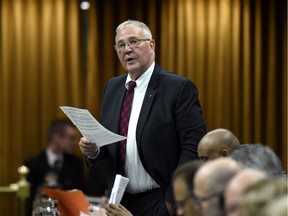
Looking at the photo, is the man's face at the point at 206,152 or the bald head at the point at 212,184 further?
the man's face at the point at 206,152

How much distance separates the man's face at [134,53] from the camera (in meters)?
4.98

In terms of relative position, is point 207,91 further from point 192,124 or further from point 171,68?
point 192,124

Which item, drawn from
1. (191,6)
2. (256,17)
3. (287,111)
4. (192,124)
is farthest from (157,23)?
(192,124)

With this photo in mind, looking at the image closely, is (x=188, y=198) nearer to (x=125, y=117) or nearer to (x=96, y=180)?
(x=125, y=117)

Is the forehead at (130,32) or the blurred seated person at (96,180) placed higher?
the forehead at (130,32)

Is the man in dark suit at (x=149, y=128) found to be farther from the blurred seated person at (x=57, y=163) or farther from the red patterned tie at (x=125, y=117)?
the blurred seated person at (x=57, y=163)

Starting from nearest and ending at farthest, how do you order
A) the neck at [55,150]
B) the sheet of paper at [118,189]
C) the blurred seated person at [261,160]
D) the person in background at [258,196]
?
1. the person in background at [258,196]
2. the blurred seated person at [261,160]
3. the sheet of paper at [118,189]
4. the neck at [55,150]

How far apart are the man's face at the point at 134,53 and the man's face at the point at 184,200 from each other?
2.00 meters

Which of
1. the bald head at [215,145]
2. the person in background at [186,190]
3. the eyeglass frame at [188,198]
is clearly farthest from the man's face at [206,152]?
the eyeglass frame at [188,198]

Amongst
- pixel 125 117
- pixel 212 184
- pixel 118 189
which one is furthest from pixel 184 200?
A: pixel 125 117

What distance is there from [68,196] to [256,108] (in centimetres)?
462

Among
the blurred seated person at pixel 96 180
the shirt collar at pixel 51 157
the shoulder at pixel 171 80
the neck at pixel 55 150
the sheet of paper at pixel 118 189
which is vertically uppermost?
the shoulder at pixel 171 80

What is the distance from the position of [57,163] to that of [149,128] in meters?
3.77

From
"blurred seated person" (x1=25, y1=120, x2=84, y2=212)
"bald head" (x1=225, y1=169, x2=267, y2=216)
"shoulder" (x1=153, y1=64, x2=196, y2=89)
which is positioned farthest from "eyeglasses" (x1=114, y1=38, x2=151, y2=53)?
"blurred seated person" (x1=25, y1=120, x2=84, y2=212)
